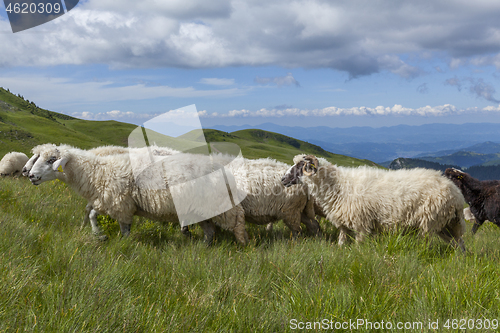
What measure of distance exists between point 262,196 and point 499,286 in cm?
453

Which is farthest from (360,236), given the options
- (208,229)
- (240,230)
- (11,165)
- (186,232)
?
(11,165)

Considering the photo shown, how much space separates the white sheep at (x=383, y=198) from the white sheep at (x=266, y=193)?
442mm

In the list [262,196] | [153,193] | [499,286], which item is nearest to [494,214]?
[499,286]

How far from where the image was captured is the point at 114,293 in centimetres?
327

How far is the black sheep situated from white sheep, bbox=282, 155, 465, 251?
6.73 ft

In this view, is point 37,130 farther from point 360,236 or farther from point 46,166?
point 360,236

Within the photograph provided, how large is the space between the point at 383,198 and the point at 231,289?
3.91 meters

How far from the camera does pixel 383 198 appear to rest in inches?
241

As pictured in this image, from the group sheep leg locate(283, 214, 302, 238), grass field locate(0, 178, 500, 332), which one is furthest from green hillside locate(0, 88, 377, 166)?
grass field locate(0, 178, 500, 332)

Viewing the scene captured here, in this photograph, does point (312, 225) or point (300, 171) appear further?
point (312, 225)

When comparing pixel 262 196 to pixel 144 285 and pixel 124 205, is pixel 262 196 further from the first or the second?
pixel 144 285

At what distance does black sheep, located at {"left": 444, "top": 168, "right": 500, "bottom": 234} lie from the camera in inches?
300

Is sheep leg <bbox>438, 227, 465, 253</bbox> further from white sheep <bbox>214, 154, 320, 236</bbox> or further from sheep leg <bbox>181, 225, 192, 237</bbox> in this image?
sheep leg <bbox>181, 225, 192, 237</bbox>

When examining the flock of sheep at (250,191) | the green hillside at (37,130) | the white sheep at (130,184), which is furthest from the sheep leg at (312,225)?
the green hillside at (37,130)
